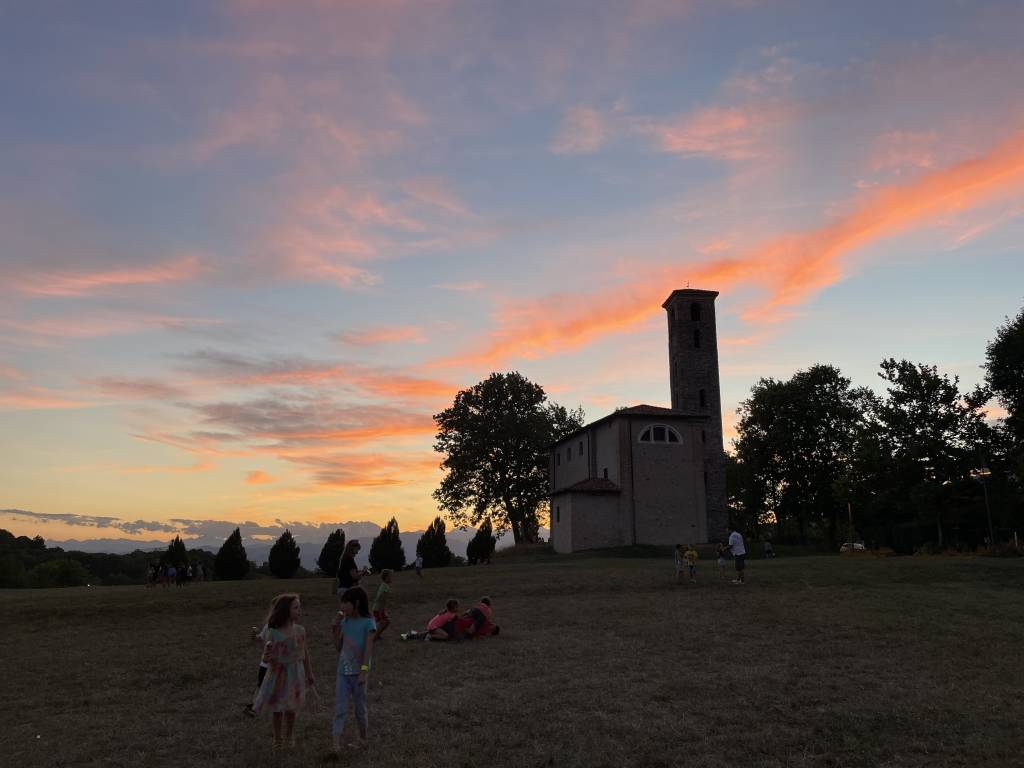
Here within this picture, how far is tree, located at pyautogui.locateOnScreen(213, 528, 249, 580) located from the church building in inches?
871

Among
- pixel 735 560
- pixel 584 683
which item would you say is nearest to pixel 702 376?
pixel 735 560

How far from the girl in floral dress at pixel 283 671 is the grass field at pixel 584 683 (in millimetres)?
Result: 562

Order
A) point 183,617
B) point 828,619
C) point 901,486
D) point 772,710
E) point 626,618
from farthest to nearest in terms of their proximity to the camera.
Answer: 1. point 901,486
2. point 183,617
3. point 626,618
4. point 828,619
5. point 772,710

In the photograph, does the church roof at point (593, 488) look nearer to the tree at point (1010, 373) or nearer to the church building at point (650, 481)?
the church building at point (650, 481)

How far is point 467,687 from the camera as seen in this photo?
11891 mm

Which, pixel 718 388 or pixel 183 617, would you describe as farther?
pixel 718 388

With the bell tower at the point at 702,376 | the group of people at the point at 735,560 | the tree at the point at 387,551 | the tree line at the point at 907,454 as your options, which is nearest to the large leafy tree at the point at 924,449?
the tree line at the point at 907,454

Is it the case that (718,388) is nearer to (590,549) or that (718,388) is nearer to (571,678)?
(590,549)

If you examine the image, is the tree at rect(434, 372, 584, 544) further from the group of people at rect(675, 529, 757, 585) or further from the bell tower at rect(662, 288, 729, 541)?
the group of people at rect(675, 529, 757, 585)

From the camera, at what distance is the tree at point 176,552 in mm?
43375

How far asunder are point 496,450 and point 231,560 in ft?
87.1

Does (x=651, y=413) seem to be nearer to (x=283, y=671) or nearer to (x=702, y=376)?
(x=702, y=376)

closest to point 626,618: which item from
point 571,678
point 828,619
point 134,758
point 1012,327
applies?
point 828,619

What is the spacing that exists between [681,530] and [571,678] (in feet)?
125
